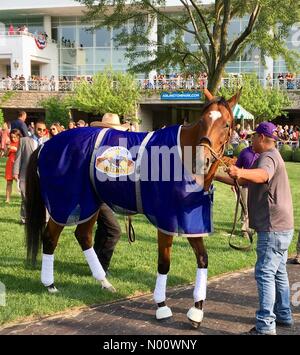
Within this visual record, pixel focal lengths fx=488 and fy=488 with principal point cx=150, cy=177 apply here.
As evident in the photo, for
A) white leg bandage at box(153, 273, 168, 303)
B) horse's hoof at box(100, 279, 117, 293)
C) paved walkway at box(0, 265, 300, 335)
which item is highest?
white leg bandage at box(153, 273, 168, 303)

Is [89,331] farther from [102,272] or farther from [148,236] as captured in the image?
[148,236]

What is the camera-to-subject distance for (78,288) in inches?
213

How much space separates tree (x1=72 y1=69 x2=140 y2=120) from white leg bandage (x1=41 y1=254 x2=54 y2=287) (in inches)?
1094

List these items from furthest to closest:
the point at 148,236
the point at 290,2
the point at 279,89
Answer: the point at 279,89, the point at 290,2, the point at 148,236

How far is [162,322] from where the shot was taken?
15.0 feet

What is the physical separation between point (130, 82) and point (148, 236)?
2656cm

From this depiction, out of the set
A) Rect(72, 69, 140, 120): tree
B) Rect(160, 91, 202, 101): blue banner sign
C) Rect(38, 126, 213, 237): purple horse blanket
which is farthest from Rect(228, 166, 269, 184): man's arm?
Rect(160, 91, 202, 101): blue banner sign

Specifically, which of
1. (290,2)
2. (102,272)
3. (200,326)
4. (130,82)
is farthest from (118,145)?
(130,82)

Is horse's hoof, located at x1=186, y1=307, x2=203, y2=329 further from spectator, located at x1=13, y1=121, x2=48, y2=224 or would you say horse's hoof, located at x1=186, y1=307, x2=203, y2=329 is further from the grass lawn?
spectator, located at x1=13, y1=121, x2=48, y2=224

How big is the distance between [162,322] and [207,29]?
33.2 feet

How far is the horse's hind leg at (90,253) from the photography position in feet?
17.8

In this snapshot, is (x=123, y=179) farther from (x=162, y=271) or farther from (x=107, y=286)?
(x=107, y=286)

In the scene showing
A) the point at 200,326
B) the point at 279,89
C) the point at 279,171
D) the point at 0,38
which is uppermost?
the point at 0,38

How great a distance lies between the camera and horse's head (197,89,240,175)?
4180 millimetres
